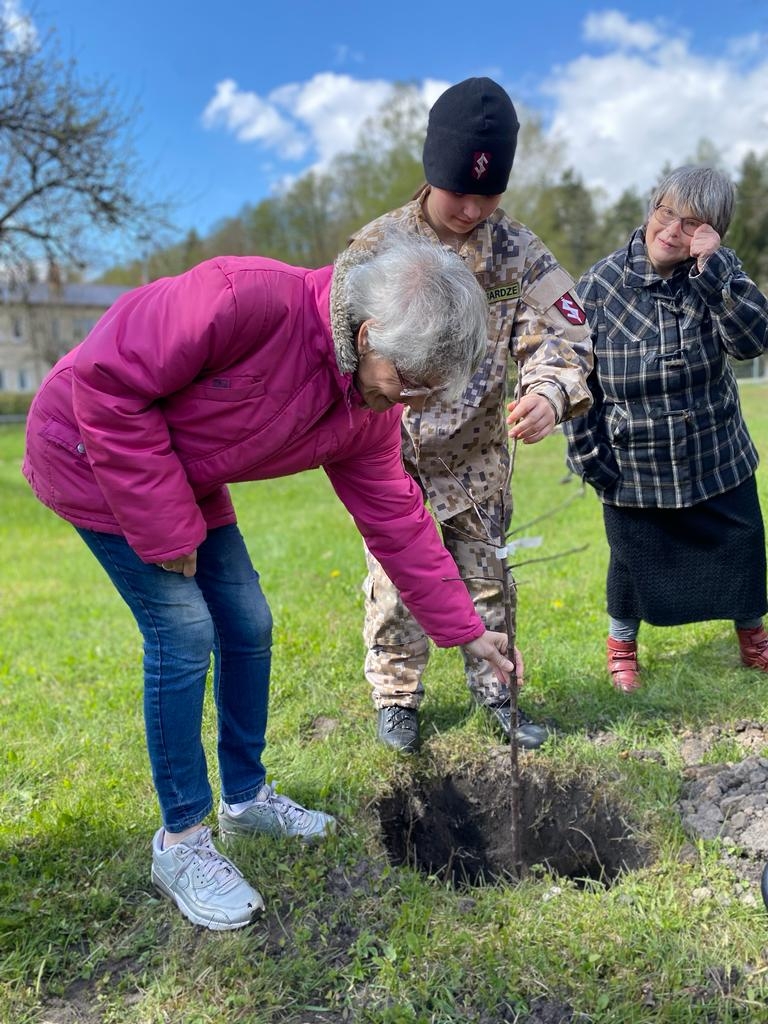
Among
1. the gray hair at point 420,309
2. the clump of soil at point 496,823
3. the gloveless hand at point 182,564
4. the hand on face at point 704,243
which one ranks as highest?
the hand on face at point 704,243

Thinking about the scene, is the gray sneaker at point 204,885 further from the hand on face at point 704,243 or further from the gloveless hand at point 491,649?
the hand on face at point 704,243

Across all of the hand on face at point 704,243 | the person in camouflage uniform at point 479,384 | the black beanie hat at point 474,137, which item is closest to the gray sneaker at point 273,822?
the person in camouflage uniform at point 479,384

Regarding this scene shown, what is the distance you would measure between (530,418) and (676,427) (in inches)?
45.6

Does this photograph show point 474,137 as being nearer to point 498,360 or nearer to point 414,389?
point 498,360

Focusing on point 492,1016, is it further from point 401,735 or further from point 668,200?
point 668,200

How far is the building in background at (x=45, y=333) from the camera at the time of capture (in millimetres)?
41594

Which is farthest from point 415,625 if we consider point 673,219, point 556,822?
point 673,219

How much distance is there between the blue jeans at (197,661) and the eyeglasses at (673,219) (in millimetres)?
1905

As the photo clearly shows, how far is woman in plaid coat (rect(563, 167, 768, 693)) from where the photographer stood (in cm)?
304

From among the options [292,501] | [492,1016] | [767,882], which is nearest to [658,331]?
[767,882]

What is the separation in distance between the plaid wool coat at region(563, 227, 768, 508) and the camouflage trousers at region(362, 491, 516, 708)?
0.60 m

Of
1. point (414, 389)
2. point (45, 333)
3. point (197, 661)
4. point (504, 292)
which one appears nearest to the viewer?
point (414, 389)

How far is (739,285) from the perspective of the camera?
2.98 meters

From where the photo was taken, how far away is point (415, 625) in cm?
322
